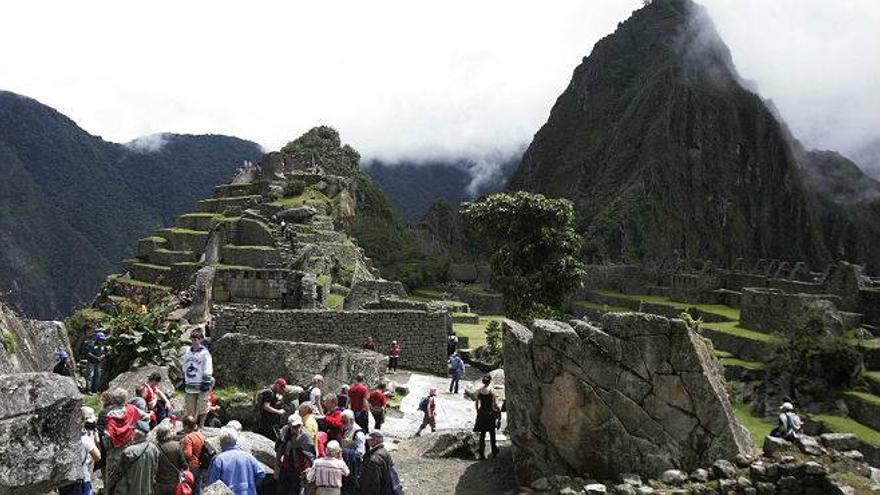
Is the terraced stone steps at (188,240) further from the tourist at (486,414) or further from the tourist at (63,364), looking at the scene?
the tourist at (486,414)

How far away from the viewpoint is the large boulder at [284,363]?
16.7m

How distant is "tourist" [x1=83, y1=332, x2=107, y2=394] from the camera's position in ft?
51.8

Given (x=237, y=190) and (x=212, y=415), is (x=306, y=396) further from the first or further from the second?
(x=237, y=190)

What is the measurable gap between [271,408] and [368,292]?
57.2ft

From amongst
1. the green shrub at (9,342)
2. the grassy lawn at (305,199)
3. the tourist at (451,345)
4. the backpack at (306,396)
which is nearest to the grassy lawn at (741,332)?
the tourist at (451,345)

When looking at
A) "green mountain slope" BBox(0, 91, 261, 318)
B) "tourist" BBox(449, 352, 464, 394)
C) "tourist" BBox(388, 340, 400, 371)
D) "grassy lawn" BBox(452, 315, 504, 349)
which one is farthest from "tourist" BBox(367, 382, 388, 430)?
"green mountain slope" BBox(0, 91, 261, 318)

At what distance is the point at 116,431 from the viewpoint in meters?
8.50

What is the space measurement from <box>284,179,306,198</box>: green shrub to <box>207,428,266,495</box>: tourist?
135 feet

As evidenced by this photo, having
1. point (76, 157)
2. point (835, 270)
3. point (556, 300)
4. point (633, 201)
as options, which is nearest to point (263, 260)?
point (556, 300)

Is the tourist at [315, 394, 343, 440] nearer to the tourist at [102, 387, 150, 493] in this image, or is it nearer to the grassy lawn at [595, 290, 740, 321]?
the tourist at [102, 387, 150, 493]

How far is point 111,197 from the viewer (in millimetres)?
57281

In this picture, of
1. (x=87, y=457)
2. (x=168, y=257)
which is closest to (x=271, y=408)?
(x=87, y=457)

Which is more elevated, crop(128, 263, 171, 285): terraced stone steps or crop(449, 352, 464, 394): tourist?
crop(128, 263, 171, 285): terraced stone steps

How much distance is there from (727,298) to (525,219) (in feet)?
127
